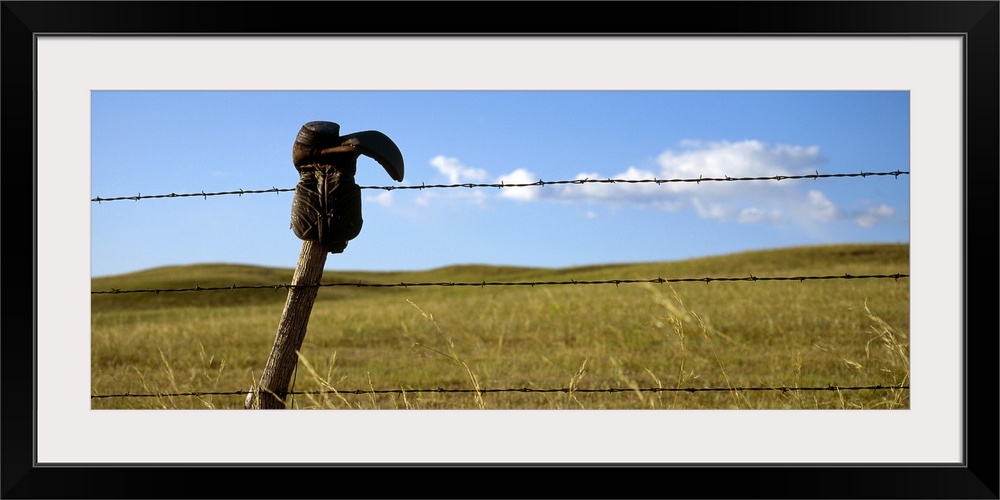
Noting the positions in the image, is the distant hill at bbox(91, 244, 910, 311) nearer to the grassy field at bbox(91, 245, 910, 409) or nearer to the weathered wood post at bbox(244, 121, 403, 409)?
the grassy field at bbox(91, 245, 910, 409)

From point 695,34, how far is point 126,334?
40.5ft

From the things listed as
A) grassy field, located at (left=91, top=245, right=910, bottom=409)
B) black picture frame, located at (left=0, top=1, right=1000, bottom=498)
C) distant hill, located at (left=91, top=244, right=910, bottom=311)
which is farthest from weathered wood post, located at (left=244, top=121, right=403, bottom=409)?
distant hill, located at (left=91, top=244, right=910, bottom=311)

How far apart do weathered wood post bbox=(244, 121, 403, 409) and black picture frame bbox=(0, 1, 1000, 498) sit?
1.28ft

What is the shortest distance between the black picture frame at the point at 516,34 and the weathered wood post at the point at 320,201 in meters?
0.39

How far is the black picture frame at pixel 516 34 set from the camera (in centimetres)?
246

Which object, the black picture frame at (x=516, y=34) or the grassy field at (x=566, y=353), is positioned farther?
the grassy field at (x=566, y=353)

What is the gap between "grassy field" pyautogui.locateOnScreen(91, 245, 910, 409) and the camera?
4801 millimetres

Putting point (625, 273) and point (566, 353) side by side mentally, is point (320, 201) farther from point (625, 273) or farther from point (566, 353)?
point (625, 273)

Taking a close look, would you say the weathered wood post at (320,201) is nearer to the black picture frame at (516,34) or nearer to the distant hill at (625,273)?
the black picture frame at (516,34)

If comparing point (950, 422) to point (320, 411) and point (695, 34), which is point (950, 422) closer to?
point (695, 34)

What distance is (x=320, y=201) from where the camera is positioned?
2.64 meters

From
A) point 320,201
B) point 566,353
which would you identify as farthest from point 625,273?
point 320,201

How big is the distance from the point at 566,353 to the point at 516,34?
638cm

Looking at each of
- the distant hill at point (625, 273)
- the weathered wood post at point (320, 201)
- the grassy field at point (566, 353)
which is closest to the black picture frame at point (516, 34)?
the weathered wood post at point (320, 201)
